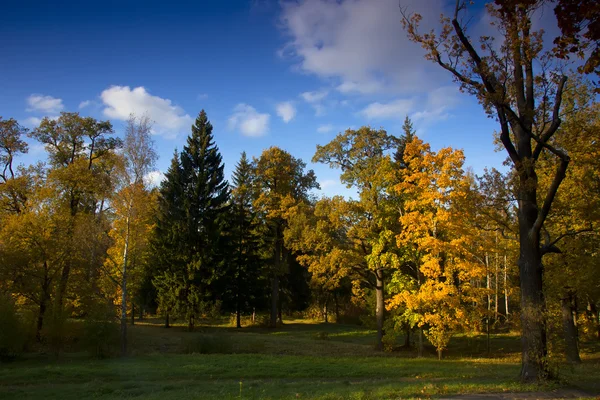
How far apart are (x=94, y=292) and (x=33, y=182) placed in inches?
400

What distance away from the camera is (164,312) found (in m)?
32.7

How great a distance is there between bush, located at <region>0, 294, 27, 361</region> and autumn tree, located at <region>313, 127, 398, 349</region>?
17379 mm

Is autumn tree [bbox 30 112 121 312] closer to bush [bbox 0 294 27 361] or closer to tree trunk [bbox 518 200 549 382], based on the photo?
bush [bbox 0 294 27 361]

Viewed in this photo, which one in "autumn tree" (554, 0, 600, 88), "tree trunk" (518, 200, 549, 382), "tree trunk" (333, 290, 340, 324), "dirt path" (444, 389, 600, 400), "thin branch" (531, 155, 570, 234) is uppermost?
"autumn tree" (554, 0, 600, 88)

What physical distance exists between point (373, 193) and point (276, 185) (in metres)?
14.2

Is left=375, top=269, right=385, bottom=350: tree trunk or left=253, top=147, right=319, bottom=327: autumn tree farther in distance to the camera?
left=253, top=147, right=319, bottom=327: autumn tree

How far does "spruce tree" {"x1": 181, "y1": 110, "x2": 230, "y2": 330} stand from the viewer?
32.2 m

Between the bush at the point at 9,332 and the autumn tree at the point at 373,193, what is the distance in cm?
1738

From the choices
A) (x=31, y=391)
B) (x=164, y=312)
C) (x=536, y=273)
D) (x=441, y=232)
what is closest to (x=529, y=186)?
(x=536, y=273)

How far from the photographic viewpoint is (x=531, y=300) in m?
10.7

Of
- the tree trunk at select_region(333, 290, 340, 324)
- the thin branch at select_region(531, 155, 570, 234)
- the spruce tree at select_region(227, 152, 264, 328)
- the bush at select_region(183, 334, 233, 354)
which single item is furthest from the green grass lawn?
the tree trunk at select_region(333, 290, 340, 324)

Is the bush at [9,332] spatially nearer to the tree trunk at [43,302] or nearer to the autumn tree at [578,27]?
the tree trunk at [43,302]

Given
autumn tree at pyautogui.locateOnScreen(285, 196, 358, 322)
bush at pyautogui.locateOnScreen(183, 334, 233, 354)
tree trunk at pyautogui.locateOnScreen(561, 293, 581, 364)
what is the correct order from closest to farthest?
tree trunk at pyautogui.locateOnScreen(561, 293, 581, 364) < bush at pyautogui.locateOnScreen(183, 334, 233, 354) < autumn tree at pyautogui.locateOnScreen(285, 196, 358, 322)

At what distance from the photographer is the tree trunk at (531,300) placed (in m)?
10.3
